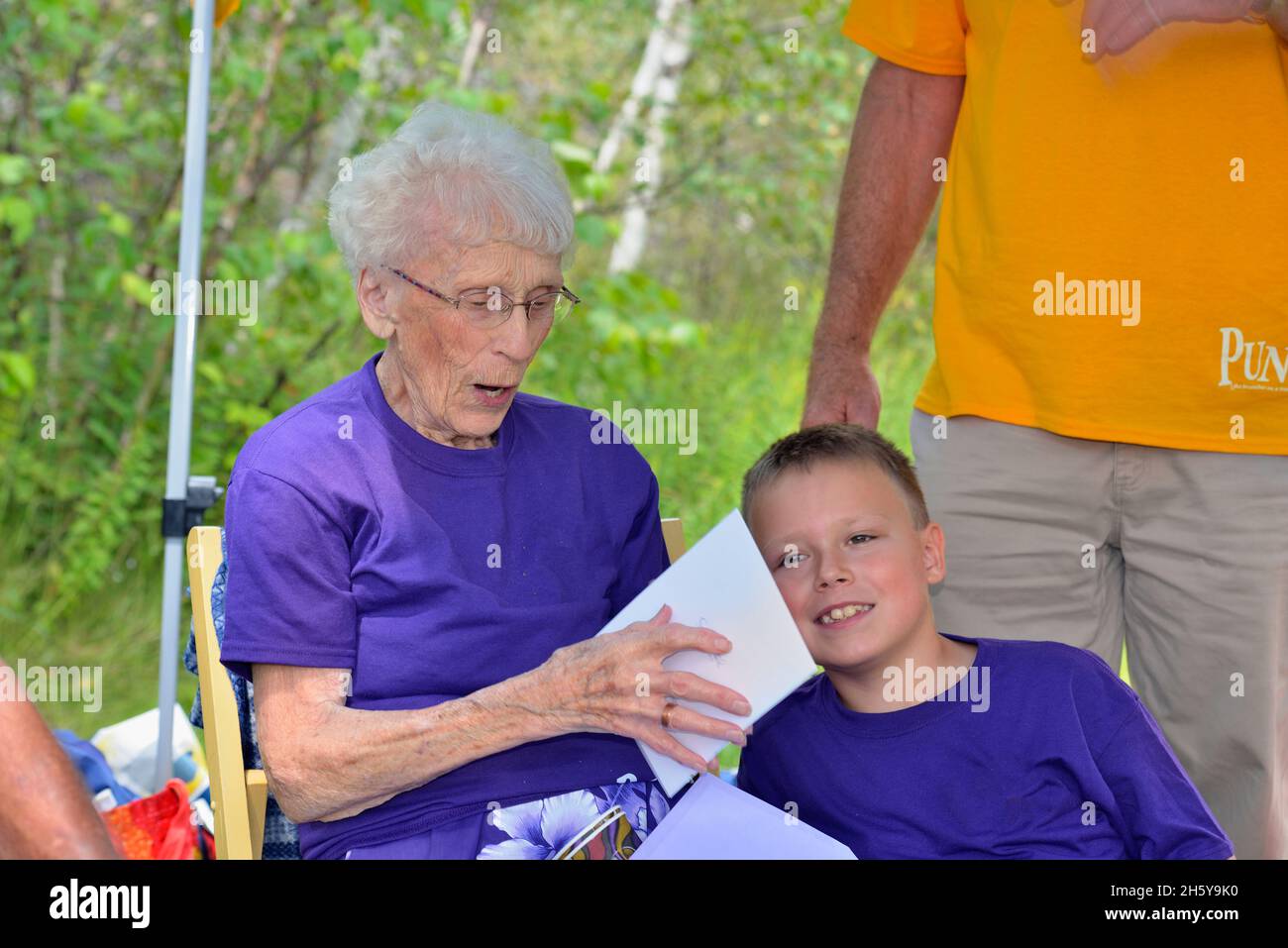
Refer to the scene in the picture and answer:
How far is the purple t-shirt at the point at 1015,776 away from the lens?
202 centimetres

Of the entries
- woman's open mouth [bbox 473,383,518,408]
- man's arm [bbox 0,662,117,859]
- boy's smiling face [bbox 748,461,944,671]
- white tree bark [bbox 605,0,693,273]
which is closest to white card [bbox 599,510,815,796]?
boy's smiling face [bbox 748,461,944,671]

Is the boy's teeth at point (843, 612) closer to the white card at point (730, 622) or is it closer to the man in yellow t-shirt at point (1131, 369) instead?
the white card at point (730, 622)

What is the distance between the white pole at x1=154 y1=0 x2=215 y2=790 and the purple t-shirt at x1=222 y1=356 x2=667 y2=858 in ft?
3.14

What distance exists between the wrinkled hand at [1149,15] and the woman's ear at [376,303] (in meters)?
1.23

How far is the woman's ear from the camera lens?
224cm

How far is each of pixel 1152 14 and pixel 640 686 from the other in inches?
51.1

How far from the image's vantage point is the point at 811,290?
323 inches

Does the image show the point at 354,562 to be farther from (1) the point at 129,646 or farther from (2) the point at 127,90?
(2) the point at 127,90

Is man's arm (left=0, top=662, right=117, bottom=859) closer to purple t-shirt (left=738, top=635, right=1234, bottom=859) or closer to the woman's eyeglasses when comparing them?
the woman's eyeglasses

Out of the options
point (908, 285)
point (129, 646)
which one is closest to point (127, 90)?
point (129, 646)

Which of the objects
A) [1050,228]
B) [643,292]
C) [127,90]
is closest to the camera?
[1050,228]

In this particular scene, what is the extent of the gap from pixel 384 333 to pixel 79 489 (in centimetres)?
365
